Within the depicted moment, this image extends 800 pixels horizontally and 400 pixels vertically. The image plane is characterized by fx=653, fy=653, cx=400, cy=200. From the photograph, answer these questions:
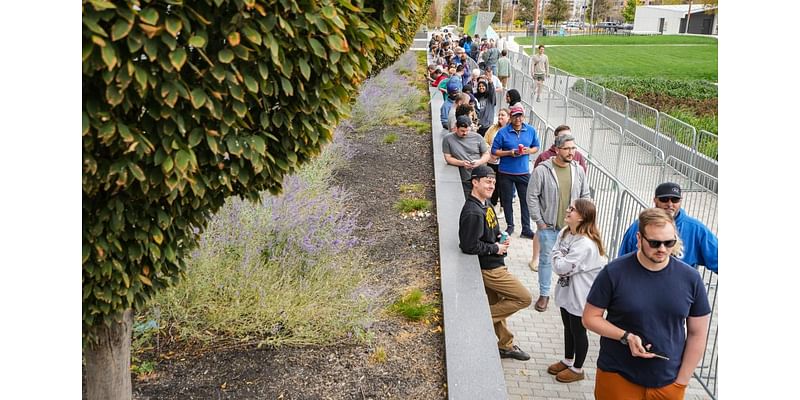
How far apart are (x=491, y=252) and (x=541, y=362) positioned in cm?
111

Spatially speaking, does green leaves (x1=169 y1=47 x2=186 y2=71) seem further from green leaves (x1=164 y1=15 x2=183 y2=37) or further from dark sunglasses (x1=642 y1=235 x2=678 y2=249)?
dark sunglasses (x1=642 y1=235 x2=678 y2=249)

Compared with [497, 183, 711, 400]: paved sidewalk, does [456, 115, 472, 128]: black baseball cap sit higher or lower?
higher

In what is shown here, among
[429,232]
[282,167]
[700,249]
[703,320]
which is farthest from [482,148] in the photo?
[282,167]

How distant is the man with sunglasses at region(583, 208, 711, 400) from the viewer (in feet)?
12.1

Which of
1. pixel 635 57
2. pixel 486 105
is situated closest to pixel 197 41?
pixel 486 105

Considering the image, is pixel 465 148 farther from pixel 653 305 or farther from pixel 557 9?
pixel 557 9

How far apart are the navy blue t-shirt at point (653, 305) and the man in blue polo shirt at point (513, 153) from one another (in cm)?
415

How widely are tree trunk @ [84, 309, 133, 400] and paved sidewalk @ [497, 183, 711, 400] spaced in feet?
9.81

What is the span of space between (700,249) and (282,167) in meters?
3.40

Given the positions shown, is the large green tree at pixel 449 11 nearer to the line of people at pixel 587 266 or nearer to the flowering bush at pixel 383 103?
the flowering bush at pixel 383 103

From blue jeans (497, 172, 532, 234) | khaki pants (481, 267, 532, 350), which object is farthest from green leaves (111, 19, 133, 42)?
blue jeans (497, 172, 532, 234)

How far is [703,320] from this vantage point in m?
3.73

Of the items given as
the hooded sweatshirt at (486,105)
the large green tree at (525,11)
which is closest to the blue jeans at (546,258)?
the hooded sweatshirt at (486,105)

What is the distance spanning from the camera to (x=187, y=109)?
8.25 feet
